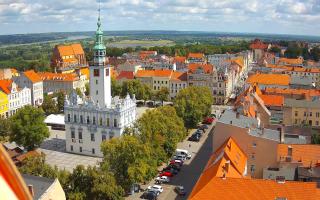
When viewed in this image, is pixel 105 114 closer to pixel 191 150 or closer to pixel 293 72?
pixel 191 150

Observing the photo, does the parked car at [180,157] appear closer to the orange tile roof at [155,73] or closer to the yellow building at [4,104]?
the yellow building at [4,104]

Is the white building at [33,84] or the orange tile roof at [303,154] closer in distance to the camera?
the orange tile roof at [303,154]

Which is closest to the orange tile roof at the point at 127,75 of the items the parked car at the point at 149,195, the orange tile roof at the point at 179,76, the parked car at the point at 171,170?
the orange tile roof at the point at 179,76

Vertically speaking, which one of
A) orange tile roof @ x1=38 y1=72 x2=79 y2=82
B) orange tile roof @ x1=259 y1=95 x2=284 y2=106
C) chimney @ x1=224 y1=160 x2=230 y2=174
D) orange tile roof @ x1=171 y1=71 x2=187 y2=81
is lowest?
chimney @ x1=224 y1=160 x2=230 y2=174

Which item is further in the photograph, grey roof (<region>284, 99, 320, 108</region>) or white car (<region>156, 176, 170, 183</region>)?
grey roof (<region>284, 99, 320, 108</region>)

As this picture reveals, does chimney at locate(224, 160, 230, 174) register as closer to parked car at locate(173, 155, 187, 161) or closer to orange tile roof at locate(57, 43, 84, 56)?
parked car at locate(173, 155, 187, 161)

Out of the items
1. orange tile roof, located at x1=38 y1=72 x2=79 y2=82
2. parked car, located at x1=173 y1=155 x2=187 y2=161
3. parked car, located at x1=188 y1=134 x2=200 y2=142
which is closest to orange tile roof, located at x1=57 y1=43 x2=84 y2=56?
orange tile roof, located at x1=38 y1=72 x2=79 y2=82
